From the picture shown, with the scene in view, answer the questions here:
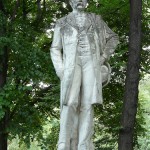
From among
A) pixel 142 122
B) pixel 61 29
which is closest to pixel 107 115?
pixel 142 122

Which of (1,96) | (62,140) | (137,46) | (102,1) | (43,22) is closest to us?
(62,140)

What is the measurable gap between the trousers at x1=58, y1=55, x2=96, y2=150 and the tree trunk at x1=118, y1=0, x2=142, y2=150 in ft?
15.4

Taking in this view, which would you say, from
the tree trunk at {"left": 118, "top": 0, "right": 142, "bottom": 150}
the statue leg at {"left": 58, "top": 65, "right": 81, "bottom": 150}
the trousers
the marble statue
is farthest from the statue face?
the tree trunk at {"left": 118, "top": 0, "right": 142, "bottom": 150}

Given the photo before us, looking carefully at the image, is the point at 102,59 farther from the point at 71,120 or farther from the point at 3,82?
the point at 3,82

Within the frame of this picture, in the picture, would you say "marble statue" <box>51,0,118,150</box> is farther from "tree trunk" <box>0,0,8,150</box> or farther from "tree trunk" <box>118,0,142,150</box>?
"tree trunk" <box>0,0,8,150</box>

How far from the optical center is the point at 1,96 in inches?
460

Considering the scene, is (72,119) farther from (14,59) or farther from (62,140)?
(14,59)

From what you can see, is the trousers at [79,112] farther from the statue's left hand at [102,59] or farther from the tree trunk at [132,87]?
the tree trunk at [132,87]

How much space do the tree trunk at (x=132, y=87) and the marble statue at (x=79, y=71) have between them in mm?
4462

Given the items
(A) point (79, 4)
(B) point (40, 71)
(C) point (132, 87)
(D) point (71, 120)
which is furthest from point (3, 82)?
(D) point (71, 120)

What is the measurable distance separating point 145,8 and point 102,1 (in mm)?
2205

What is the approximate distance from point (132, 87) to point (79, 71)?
477 centimetres

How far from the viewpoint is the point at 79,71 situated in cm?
573

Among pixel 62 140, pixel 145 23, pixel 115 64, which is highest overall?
pixel 145 23
